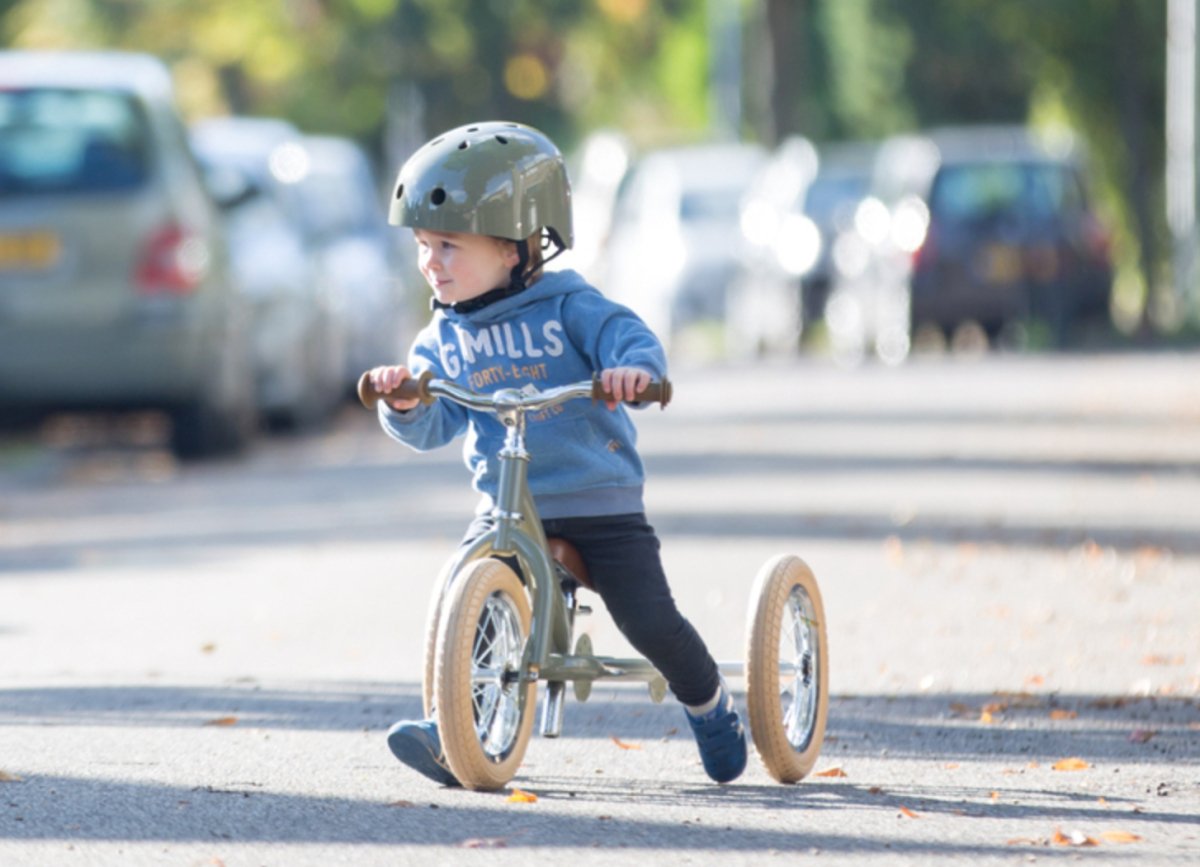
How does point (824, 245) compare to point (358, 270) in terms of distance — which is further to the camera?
point (824, 245)

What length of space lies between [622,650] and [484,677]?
270 centimetres

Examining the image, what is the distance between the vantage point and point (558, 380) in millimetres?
6191

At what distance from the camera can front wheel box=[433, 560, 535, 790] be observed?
19.1ft

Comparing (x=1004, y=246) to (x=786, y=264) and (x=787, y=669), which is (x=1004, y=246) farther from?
(x=787, y=669)

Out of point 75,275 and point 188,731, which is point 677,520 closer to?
point 75,275

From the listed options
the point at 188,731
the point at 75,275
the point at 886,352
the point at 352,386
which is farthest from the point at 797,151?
the point at 188,731

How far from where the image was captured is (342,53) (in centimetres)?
5556

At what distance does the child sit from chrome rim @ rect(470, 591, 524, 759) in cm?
13

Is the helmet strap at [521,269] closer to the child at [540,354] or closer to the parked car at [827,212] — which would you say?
the child at [540,354]

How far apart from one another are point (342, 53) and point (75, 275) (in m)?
41.7

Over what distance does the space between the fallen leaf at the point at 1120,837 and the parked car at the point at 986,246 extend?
19514mm

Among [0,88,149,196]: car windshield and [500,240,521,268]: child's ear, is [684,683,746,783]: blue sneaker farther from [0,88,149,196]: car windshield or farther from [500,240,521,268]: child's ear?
[0,88,149,196]: car windshield

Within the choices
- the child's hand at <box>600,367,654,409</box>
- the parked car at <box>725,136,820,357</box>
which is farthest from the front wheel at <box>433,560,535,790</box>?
the parked car at <box>725,136,820,357</box>

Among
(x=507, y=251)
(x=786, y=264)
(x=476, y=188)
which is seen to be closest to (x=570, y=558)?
(x=507, y=251)
